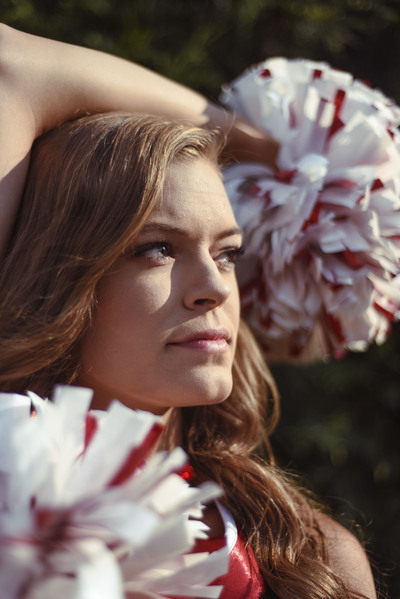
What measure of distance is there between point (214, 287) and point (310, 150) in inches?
18.9

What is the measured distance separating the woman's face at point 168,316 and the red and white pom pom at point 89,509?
1.28ft

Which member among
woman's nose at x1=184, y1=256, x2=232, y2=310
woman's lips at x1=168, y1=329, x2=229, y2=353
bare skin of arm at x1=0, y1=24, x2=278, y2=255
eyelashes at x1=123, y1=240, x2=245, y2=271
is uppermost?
bare skin of arm at x1=0, y1=24, x2=278, y2=255

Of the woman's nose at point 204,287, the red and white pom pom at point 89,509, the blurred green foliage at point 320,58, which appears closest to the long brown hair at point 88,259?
the woman's nose at point 204,287

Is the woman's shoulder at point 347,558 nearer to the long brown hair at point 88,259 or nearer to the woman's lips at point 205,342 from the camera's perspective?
the long brown hair at point 88,259

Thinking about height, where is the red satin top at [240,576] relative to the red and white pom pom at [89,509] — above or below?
below

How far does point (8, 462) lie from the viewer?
35.0 inches

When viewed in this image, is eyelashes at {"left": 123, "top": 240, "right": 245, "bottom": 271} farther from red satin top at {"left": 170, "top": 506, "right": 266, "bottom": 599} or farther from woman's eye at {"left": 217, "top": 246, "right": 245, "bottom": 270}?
red satin top at {"left": 170, "top": 506, "right": 266, "bottom": 599}

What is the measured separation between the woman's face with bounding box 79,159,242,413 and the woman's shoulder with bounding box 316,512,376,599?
0.47m

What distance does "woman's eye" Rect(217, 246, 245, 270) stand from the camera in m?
1.48

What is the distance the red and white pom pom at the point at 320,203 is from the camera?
151cm

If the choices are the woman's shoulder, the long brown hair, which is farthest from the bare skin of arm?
the woman's shoulder

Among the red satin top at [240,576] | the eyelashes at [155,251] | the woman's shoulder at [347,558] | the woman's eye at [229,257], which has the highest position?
the eyelashes at [155,251]

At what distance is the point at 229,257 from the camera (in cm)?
154

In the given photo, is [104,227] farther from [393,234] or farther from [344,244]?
[393,234]
